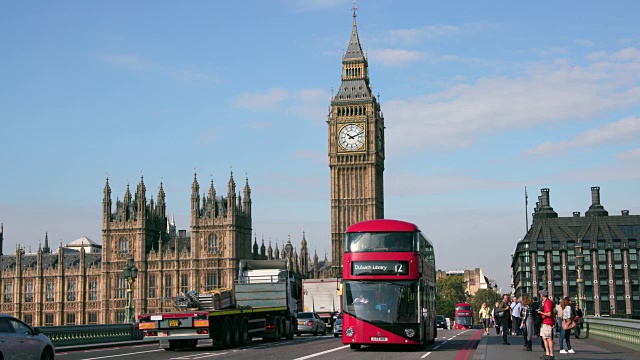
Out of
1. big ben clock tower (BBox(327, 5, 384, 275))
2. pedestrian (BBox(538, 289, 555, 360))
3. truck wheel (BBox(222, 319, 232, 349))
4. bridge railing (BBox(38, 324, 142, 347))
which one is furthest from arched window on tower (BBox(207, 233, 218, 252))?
pedestrian (BBox(538, 289, 555, 360))

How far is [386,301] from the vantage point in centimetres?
2773

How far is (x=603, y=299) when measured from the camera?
443 ft

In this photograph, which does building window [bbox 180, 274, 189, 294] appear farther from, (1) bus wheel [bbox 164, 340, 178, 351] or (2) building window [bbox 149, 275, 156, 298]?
(1) bus wheel [bbox 164, 340, 178, 351]

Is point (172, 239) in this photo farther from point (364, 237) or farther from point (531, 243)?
point (364, 237)

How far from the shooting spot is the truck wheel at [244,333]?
3459 cm

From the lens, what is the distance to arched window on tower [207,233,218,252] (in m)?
104

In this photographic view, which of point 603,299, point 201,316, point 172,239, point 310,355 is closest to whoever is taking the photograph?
point 310,355

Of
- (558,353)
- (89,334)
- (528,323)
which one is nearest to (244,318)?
(89,334)

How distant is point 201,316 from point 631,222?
121m

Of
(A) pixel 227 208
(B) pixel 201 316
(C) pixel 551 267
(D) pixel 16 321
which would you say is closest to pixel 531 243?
(C) pixel 551 267

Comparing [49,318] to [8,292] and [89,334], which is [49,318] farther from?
[89,334]

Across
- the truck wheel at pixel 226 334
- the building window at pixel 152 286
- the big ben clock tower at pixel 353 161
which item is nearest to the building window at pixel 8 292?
the building window at pixel 152 286

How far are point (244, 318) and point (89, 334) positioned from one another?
22.7 ft

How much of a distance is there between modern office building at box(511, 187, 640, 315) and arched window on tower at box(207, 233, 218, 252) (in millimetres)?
56836
